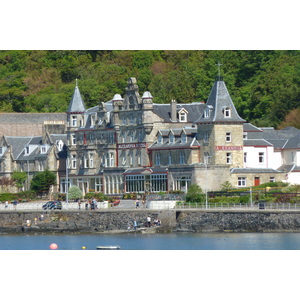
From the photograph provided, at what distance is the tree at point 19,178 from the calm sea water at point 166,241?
29835mm

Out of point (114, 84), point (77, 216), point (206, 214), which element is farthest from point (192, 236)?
point (114, 84)

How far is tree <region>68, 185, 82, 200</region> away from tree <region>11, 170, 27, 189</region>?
12.6m

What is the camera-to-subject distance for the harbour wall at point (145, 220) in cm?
8169

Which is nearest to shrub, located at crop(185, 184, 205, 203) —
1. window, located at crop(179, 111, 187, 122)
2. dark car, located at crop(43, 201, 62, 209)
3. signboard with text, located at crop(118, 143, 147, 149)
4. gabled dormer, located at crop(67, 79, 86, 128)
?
dark car, located at crop(43, 201, 62, 209)

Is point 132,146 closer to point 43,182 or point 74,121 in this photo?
point 74,121

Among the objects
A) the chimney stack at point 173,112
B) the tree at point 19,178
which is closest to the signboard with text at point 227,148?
the chimney stack at point 173,112

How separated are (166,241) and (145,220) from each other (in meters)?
10.7

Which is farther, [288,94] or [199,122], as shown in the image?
[288,94]

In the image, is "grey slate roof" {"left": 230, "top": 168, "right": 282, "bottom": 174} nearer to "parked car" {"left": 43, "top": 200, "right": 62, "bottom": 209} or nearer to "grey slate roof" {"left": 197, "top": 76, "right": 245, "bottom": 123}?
"grey slate roof" {"left": 197, "top": 76, "right": 245, "bottom": 123}

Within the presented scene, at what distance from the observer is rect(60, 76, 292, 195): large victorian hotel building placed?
9906cm

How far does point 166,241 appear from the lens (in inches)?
3027

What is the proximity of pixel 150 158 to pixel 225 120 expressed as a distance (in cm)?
871

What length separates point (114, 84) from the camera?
468 feet

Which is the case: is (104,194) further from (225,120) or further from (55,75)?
(55,75)
